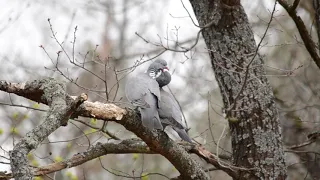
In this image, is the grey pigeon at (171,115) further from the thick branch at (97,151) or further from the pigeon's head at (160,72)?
the thick branch at (97,151)

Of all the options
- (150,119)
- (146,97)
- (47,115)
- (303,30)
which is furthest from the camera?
(303,30)

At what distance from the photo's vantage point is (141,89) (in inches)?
124

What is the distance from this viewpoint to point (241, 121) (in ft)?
13.4

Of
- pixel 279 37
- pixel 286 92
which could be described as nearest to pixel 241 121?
pixel 286 92

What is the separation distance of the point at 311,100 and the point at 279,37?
1675 millimetres

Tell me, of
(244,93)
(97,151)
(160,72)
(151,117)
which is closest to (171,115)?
(151,117)

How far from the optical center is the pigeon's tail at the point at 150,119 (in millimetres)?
2930

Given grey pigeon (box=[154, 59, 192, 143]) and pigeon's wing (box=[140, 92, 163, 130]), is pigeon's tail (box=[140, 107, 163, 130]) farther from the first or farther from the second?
grey pigeon (box=[154, 59, 192, 143])

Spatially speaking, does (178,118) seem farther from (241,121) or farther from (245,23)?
(245,23)

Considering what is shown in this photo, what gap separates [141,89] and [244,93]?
1.18 metres

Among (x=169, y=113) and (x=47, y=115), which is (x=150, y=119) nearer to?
(x=169, y=113)

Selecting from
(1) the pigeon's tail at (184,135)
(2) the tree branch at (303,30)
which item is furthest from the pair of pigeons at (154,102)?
(2) the tree branch at (303,30)

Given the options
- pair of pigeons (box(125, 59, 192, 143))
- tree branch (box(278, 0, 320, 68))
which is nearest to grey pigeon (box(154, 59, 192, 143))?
pair of pigeons (box(125, 59, 192, 143))

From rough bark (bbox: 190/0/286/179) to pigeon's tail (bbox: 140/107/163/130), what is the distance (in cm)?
107
